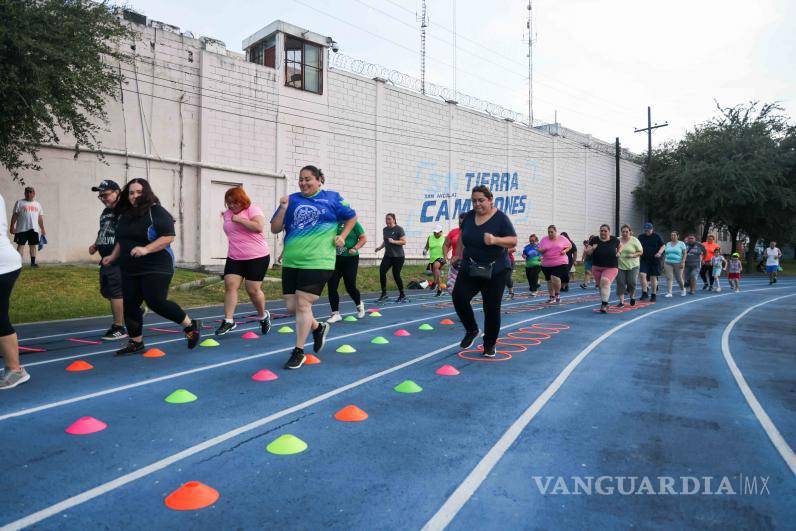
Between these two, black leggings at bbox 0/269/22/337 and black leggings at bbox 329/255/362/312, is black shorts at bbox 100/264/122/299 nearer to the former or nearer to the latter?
black leggings at bbox 0/269/22/337

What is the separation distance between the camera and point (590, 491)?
2.62 metres

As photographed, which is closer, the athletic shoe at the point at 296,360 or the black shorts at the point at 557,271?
the athletic shoe at the point at 296,360

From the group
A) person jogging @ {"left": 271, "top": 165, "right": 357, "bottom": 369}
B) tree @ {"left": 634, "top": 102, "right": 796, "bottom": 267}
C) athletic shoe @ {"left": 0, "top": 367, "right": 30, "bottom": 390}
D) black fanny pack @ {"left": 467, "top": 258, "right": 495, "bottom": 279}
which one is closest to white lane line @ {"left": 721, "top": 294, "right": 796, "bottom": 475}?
black fanny pack @ {"left": 467, "top": 258, "right": 495, "bottom": 279}

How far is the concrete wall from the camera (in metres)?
14.4

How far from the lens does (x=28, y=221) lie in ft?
39.1

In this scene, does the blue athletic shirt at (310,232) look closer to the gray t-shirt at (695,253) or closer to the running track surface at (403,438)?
the running track surface at (403,438)

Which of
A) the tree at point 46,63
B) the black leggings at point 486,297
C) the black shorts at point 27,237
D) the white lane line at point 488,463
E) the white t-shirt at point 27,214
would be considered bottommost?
the white lane line at point 488,463

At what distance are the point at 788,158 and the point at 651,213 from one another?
8.17 metres

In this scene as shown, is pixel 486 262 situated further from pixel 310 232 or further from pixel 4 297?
pixel 4 297

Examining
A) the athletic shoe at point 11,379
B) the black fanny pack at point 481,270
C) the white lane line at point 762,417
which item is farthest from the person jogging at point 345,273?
the white lane line at point 762,417

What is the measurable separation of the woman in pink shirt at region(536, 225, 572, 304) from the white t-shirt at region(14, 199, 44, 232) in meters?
11.3

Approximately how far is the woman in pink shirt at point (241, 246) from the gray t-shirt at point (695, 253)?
42.4 ft

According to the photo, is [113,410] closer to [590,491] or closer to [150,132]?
[590,491]

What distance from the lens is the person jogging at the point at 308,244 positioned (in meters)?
5.05
